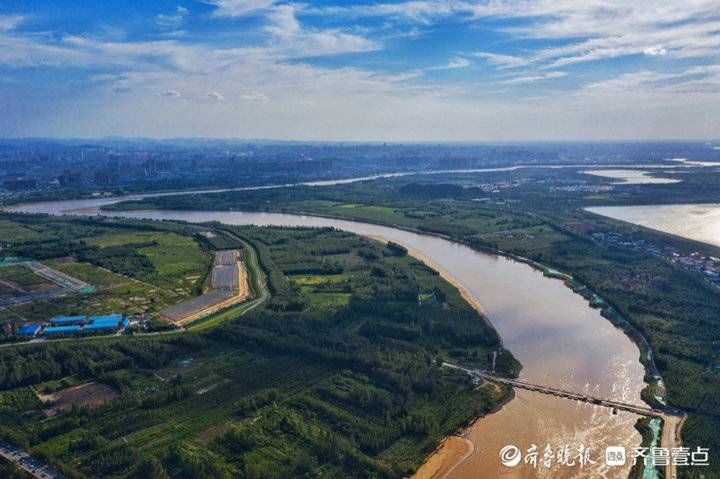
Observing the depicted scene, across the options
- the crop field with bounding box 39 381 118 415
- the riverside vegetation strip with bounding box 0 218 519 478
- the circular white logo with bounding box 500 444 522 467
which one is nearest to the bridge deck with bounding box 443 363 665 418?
the riverside vegetation strip with bounding box 0 218 519 478

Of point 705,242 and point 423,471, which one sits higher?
point 705,242

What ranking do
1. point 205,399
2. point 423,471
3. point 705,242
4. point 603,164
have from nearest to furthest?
1. point 423,471
2. point 205,399
3. point 705,242
4. point 603,164

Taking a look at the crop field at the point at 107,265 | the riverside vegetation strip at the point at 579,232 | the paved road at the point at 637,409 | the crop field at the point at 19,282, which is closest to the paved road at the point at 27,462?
the crop field at the point at 107,265

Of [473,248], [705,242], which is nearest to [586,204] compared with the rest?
[705,242]

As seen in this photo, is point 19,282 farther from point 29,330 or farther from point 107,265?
point 29,330

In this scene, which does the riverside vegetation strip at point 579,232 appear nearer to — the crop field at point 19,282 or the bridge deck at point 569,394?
the bridge deck at point 569,394

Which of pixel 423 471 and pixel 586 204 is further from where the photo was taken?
pixel 586 204

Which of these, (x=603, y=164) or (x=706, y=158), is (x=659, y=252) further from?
(x=706, y=158)

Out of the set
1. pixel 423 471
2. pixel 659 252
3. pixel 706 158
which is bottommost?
pixel 423 471
